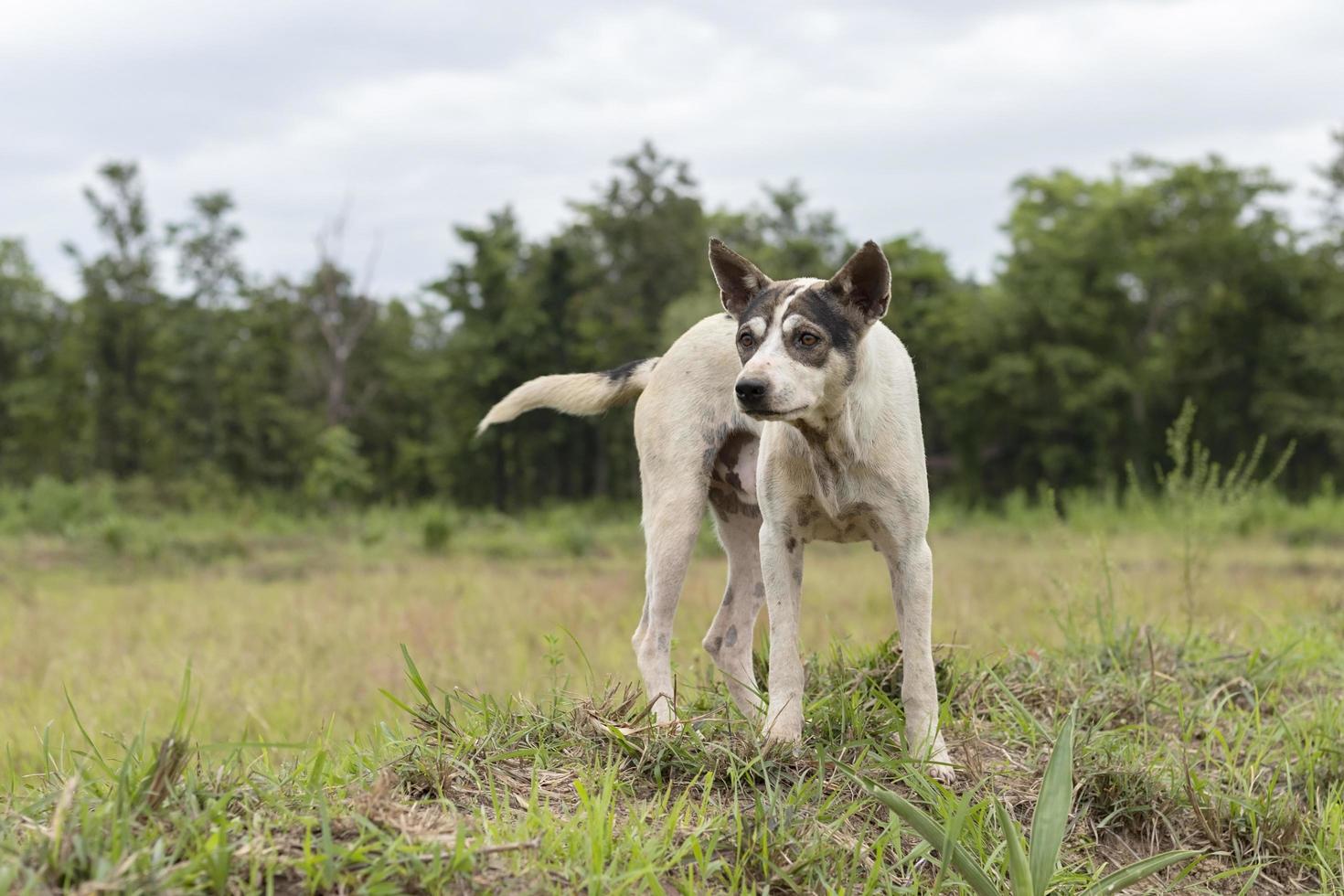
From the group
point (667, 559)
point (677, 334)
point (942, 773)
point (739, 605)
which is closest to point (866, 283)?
point (667, 559)

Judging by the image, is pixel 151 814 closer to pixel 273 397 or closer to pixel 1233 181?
pixel 1233 181

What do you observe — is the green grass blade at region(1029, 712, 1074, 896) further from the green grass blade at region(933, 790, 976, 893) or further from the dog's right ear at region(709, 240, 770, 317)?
the dog's right ear at region(709, 240, 770, 317)

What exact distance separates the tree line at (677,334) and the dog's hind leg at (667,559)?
940 inches

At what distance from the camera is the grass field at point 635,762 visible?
2.84m

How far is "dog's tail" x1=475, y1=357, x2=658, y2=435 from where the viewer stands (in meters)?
5.25

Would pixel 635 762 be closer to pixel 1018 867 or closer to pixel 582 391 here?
pixel 1018 867

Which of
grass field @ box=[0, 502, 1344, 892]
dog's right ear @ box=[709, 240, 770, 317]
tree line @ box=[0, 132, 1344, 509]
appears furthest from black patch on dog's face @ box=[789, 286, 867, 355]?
tree line @ box=[0, 132, 1344, 509]

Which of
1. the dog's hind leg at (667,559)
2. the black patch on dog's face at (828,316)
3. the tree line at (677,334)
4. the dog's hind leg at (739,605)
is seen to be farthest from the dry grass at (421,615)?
the tree line at (677,334)

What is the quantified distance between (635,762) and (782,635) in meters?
0.68

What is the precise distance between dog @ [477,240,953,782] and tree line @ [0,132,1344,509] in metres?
23.8

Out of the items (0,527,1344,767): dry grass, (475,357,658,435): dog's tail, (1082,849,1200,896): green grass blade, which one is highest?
(475,357,658,435): dog's tail

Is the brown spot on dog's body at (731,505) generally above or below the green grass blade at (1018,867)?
above

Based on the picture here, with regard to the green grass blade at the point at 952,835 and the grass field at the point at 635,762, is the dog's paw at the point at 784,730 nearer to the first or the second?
the grass field at the point at 635,762

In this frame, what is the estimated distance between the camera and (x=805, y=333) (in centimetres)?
369
